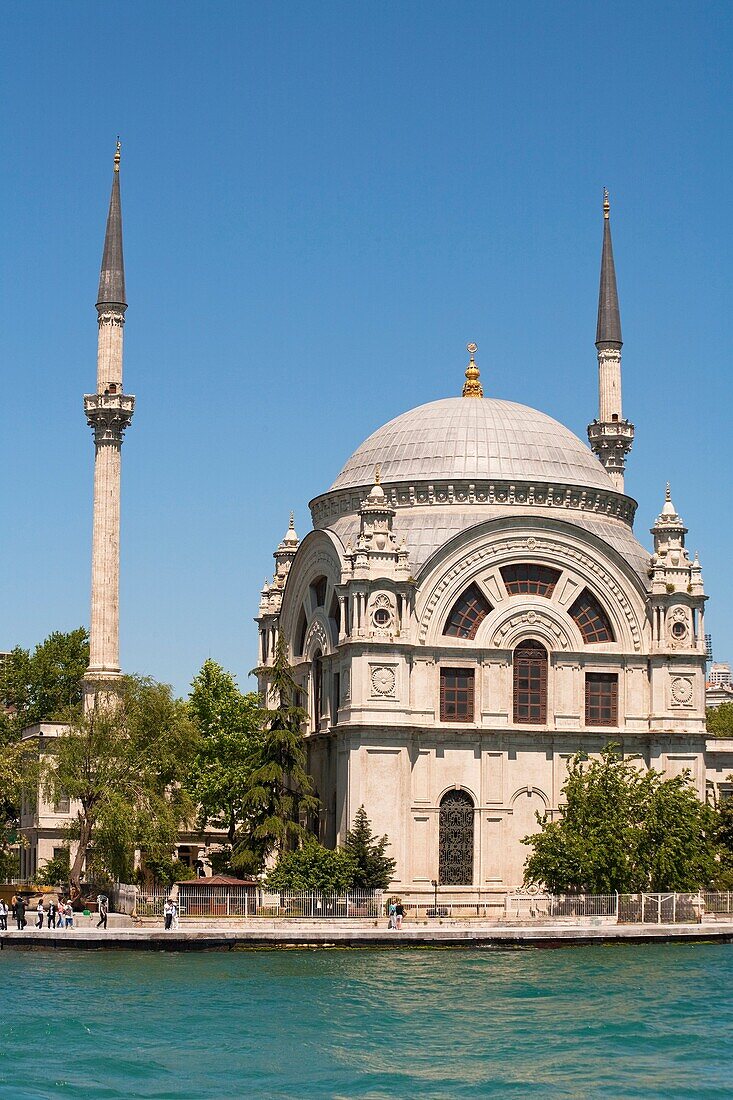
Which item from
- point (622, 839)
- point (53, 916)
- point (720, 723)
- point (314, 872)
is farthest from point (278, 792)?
point (720, 723)

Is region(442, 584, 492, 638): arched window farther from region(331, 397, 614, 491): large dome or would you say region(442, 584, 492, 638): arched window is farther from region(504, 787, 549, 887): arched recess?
region(504, 787, 549, 887): arched recess

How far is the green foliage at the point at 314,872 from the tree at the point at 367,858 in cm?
28

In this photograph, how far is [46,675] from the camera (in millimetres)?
83438

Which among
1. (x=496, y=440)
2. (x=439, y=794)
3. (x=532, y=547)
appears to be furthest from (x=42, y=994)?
(x=496, y=440)

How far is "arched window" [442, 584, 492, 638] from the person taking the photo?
61.1 m

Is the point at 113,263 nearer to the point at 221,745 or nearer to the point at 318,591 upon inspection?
the point at 318,591

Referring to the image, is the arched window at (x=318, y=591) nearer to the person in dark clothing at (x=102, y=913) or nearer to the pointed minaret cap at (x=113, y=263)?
the pointed minaret cap at (x=113, y=263)

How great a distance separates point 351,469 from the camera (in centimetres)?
6825

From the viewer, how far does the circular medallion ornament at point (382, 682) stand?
5928cm

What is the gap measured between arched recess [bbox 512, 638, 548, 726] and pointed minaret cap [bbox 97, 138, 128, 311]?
1885 centimetres

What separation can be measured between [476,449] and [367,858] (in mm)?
15483

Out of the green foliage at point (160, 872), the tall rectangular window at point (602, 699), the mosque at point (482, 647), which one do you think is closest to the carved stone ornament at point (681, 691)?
the mosque at point (482, 647)

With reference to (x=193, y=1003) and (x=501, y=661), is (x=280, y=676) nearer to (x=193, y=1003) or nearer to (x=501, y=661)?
(x=501, y=661)

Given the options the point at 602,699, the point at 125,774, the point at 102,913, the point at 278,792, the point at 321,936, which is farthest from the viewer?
the point at 602,699
